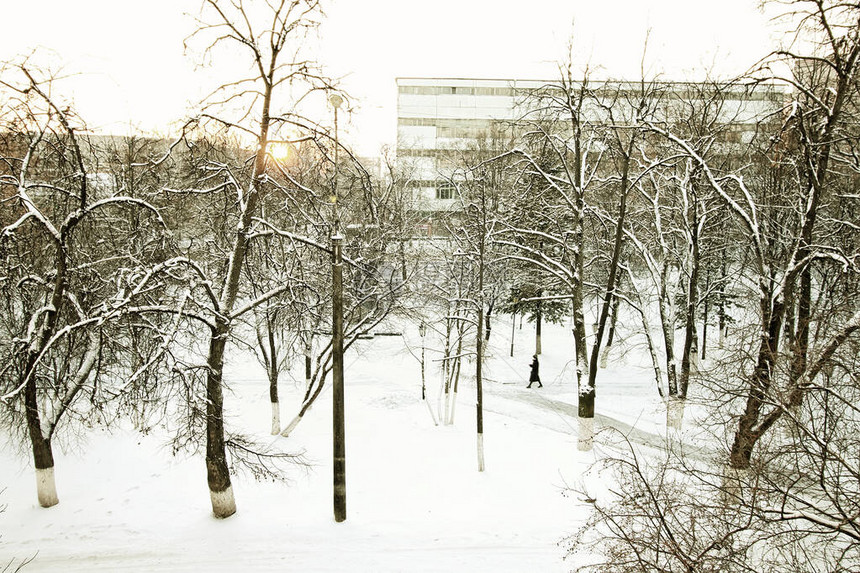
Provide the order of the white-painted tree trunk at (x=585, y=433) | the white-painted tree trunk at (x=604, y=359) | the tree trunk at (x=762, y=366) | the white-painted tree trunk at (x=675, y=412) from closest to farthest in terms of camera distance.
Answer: the tree trunk at (x=762, y=366)
the white-painted tree trunk at (x=585, y=433)
the white-painted tree trunk at (x=675, y=412)
the white-painted tree trunk at (x=604, y=359)

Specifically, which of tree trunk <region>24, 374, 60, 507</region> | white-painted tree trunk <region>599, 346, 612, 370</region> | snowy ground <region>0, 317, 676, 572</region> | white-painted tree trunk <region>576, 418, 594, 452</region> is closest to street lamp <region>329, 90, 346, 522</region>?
snowy ground <region>0, 317, 676, 572</region>

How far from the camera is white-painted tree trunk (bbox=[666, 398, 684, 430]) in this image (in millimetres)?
13484

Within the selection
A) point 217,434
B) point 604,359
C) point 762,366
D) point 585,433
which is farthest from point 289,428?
point 604,359

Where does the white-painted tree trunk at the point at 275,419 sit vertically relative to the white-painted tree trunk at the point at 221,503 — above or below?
below

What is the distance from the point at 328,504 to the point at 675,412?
10.3 meters

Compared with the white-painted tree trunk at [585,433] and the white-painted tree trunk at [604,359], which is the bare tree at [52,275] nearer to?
the white-painted tree trunk at [585,433]

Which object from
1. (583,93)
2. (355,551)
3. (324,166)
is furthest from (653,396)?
(324,166)

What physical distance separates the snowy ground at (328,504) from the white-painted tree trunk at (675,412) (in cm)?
103

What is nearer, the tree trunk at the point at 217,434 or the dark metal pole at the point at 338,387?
the tree trunk at the point at 217,434

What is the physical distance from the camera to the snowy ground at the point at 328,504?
7797 millimetres

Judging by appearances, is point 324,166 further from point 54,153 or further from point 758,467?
point 758,467

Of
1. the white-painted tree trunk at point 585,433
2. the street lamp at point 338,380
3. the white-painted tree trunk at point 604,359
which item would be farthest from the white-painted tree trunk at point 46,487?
the white-painted tree trunk at point 604,359

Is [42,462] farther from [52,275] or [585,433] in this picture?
[585,433]

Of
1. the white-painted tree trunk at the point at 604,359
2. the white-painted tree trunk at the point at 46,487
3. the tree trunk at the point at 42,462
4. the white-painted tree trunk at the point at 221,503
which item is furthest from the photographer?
the white-painted tree trunk at the point at 604,359
